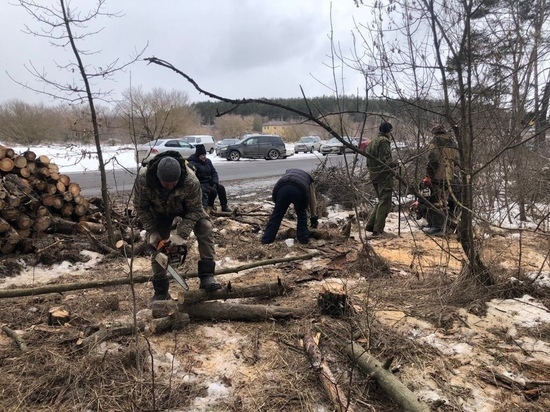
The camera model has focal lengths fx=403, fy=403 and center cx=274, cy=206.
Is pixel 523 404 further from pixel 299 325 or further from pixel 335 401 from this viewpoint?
pixel 299 325

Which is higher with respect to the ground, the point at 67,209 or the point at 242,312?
the point at 67,209

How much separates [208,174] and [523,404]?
6111 mm

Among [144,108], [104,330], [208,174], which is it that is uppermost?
[144,108]

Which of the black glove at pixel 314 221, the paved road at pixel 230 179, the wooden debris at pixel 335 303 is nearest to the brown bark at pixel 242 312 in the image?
the wooden debris at pixel 335 303

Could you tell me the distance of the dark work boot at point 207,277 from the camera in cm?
365

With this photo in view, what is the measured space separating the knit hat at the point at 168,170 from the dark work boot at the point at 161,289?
976mm

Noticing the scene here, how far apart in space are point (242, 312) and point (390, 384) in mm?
1423

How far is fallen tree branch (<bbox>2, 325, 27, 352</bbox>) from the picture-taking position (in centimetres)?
287

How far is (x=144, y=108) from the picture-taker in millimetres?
3723

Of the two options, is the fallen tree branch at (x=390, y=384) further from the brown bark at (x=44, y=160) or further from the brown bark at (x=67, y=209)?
the brown bark at (x=44, y=160)

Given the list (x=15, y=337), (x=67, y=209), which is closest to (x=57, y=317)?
(x=15, y=337)

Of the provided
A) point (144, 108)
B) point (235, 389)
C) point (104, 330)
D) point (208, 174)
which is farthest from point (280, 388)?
point (208, 174)

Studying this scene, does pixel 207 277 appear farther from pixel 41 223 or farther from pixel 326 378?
pixel 41 223

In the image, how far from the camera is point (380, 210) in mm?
6414
